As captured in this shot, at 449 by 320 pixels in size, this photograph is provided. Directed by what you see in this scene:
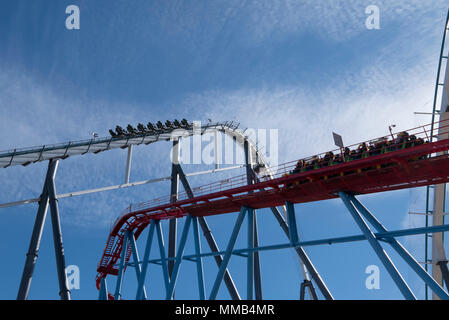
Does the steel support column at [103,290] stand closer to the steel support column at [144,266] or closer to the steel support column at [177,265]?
the steel support column at [144,266]

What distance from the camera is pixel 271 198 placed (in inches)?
715

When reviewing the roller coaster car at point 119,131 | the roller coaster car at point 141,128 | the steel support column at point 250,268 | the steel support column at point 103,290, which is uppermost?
the roller coaster car at point 141,128

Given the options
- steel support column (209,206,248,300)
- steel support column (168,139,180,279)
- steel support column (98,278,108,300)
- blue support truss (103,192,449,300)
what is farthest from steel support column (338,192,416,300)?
steel support column (98,278,108,300)

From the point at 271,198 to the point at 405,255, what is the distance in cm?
644

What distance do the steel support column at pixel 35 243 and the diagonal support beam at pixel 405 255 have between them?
1405 centimetres

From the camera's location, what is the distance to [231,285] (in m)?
23.2

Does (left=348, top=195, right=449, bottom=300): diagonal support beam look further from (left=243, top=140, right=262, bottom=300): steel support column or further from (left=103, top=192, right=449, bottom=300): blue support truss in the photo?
(left=243, top=140, right=262, bottom=300): steel support column

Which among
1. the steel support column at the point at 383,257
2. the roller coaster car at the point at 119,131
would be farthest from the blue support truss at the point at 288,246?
the roller coaster car at the point at 119,131

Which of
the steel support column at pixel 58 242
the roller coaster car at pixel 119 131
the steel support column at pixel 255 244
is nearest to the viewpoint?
the steel support column at pixel 58 242

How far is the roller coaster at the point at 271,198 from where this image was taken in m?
13.5

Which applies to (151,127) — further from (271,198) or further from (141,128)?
(271,198)
